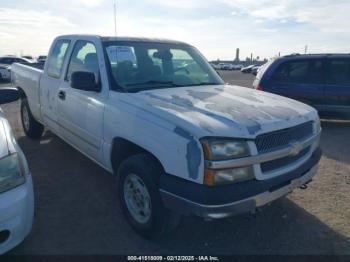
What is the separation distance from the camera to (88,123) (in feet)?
12.4

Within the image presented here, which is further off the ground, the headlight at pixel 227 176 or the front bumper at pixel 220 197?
the headlight at pixel 227 176

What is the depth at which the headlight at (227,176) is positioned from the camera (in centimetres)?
244

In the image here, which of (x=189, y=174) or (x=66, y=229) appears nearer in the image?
(x=189, y=174)

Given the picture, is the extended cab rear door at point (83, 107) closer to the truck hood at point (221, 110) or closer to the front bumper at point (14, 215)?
the truck hood at point (221, 110)

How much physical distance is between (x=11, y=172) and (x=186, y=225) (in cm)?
182

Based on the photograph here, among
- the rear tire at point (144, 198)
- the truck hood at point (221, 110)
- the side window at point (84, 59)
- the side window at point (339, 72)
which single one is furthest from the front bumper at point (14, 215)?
the side window at point (339, 72)

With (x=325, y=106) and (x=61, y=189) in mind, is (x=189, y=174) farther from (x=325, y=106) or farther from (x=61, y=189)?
(x=325, y=106)

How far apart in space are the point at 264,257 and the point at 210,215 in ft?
2.82

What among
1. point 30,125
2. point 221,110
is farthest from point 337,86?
point 30,125

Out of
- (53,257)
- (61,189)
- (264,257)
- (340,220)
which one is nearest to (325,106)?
(340,220)

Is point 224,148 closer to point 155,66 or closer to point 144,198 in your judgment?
point 144,198

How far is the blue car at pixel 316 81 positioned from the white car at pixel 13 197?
6523 millimetres

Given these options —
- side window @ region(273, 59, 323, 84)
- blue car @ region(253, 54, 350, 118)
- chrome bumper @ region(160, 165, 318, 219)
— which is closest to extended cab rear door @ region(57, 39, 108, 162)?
chrome bumper @ region(160, 165, 318, 219)

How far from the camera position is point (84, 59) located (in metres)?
4.12
